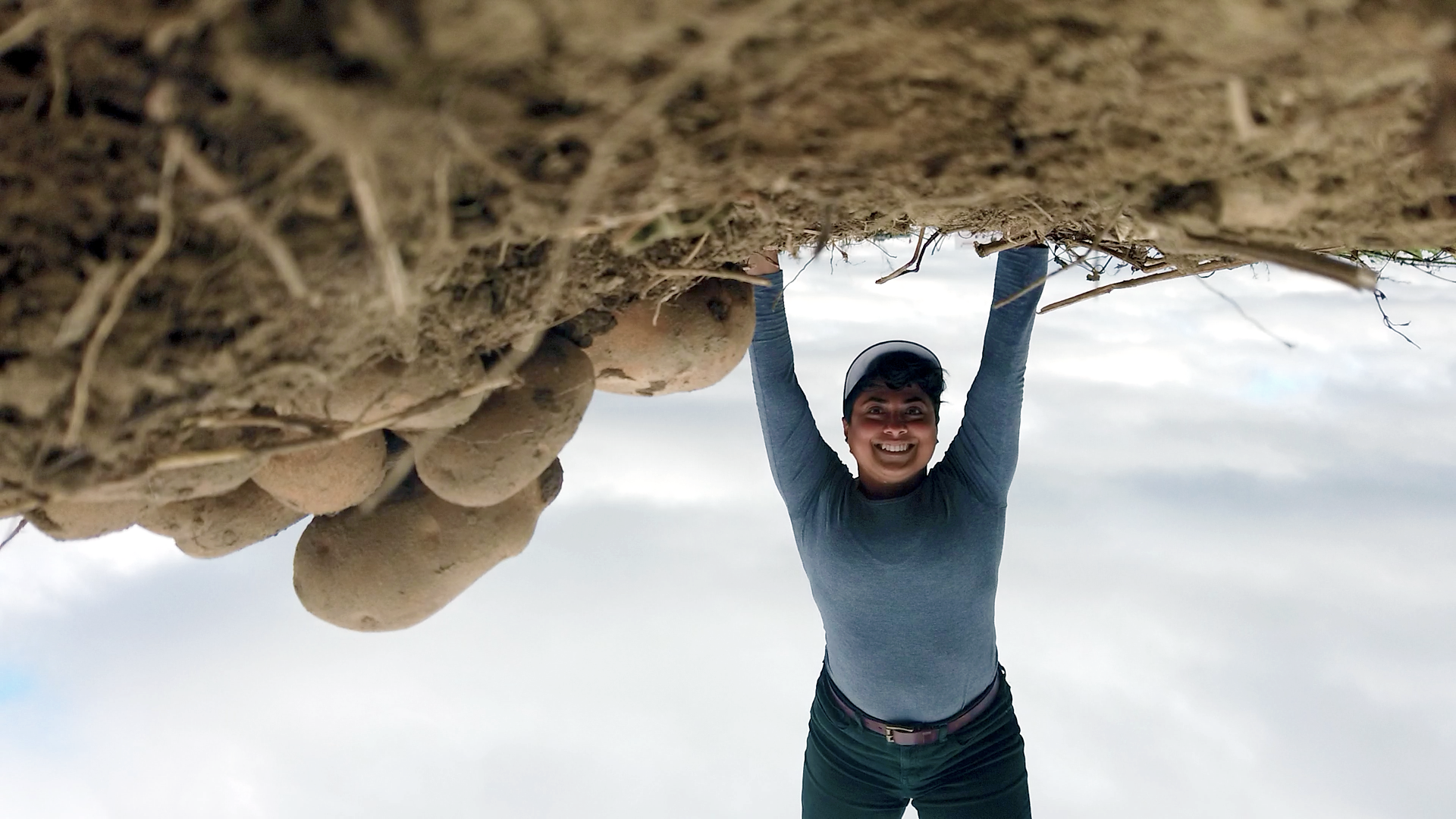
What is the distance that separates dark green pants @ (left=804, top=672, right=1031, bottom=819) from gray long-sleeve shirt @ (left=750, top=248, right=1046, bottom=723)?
0.24ft

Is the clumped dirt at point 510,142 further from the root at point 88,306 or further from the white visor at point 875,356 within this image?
the white visor at point 875,356

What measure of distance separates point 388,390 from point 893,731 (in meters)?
1.45

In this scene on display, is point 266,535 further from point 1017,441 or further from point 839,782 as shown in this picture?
point 1017,441

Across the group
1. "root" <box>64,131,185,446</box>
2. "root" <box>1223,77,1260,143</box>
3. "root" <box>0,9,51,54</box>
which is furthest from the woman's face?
"root" <box>0,9,51,54</box>

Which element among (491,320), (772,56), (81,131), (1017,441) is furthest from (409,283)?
(1017,441)

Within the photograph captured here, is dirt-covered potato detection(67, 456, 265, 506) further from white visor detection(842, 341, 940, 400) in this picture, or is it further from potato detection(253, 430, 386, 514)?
white visor detection(842, 341, 940, 400)

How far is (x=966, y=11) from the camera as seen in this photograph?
0.74 metres

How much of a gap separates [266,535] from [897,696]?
1372 mm

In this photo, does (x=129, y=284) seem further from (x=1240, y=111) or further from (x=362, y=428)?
(x=1240, y=111)

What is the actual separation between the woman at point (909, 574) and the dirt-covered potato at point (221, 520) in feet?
3.33

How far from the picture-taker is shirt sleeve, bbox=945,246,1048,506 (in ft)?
5.58

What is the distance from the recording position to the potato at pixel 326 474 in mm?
1189

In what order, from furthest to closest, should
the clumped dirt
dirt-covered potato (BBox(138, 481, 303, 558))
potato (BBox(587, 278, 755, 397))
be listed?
potato (BBox(587, 278, 755, 397))
dirt-covered potato (BBox(138, 481, 303, 558))
the clumped dirt

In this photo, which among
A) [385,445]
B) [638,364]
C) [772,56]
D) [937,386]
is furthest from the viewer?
[937,386]
